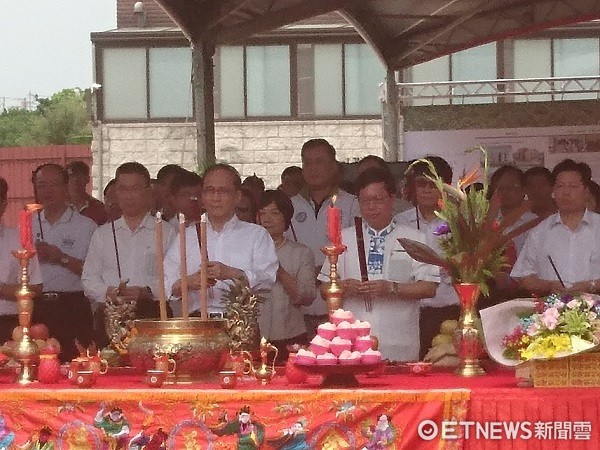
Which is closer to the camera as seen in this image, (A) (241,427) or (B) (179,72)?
(A) (241,427)

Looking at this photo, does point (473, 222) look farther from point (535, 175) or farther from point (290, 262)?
point (535, 175)

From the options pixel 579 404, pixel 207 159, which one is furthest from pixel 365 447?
pixel 207 159

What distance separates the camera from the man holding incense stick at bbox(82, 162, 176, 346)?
244 inches

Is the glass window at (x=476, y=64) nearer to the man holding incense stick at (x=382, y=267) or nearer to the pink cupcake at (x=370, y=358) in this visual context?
the man holding incense stick at (x=382, y=267)

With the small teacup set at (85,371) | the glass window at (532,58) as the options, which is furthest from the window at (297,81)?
the small teacup set at (85,371)

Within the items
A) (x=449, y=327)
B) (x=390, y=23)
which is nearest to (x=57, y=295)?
(x=449, y=327)

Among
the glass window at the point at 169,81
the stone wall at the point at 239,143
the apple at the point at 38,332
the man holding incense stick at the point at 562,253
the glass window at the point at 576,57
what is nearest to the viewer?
the apple at the point at 38,332

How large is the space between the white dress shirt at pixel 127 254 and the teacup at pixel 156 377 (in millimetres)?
1477

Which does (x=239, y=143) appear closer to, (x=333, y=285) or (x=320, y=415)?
(x=333, y=285)

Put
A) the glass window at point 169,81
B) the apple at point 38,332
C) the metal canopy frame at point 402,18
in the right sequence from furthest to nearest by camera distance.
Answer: the glass window at point 169,81 < the metal canopy frame at point 402,18 < the apple at point 38,332

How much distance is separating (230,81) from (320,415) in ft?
52.7

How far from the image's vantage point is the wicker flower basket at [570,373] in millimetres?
4523

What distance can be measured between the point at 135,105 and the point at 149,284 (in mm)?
13902

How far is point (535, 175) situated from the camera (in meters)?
7.36
